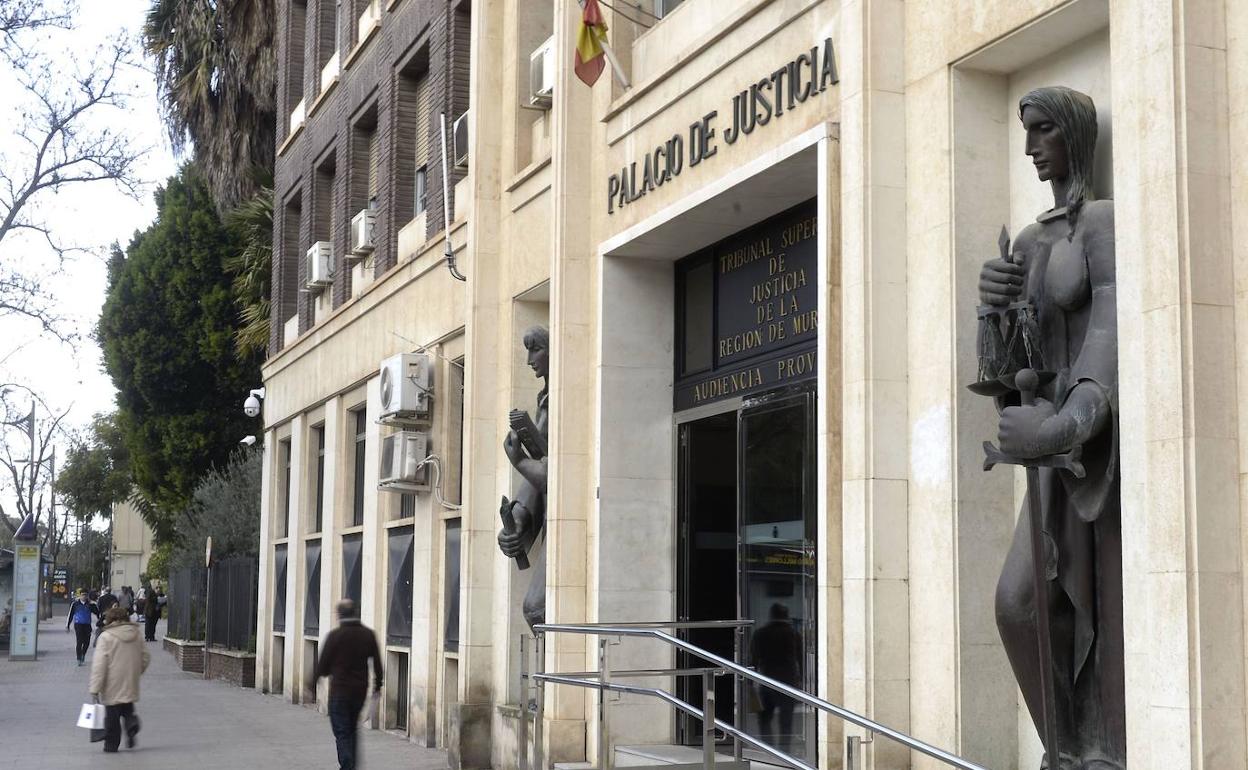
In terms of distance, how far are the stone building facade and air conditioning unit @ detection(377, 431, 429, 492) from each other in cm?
17

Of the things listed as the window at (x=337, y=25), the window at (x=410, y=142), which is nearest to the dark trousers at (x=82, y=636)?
the window at (x=337, y=25)

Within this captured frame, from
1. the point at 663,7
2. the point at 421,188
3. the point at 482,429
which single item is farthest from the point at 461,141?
the point at 663,7

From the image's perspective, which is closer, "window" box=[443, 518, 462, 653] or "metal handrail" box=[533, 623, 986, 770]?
"metal handrail" box=[533, 623, 986, 770]

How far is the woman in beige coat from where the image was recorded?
52.7ft

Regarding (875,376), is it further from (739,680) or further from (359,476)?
(359,476)

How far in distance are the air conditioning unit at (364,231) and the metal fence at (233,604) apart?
364 inches

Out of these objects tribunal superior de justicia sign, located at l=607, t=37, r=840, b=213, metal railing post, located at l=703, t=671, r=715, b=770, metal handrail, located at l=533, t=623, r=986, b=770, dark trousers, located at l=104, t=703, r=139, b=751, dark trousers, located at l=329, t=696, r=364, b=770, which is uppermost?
tribunal superior de justicia sign, located at l=607, t=37, r=840, b=213

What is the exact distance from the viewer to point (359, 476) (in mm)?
21125

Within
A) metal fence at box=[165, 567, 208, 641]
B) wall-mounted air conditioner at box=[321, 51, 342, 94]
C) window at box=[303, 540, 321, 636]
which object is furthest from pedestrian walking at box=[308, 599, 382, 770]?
metal fence at box=[165, 567, 208, 641]

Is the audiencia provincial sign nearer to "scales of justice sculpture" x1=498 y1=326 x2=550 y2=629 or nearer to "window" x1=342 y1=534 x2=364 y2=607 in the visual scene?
"scales of justice sculpture" x1=498 y1=326 x2=550 y2=629

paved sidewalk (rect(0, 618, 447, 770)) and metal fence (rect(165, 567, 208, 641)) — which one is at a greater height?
metal fence (rect(165, 567, 208, 641))

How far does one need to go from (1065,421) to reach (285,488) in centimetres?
2091

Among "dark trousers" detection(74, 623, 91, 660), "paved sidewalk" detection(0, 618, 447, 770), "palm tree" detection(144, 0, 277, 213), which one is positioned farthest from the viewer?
"palm tree" detection(144, 0, 277, 213)

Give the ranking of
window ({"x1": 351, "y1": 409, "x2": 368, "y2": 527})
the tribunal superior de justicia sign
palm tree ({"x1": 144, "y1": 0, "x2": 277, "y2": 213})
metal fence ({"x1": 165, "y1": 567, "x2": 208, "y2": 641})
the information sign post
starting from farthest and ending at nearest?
palm tree ({"x1": 144, "y1": 0, "x2": 277, "y2": 213}) → the information sign post → metal fence ({"x1": 165, "y1": 567, "x2": 208, "y2": 641}) → window ({"x1": 351, "y1": 409, "x2": 368, "y2": 527}) → the tribunal superior de justicia sign
